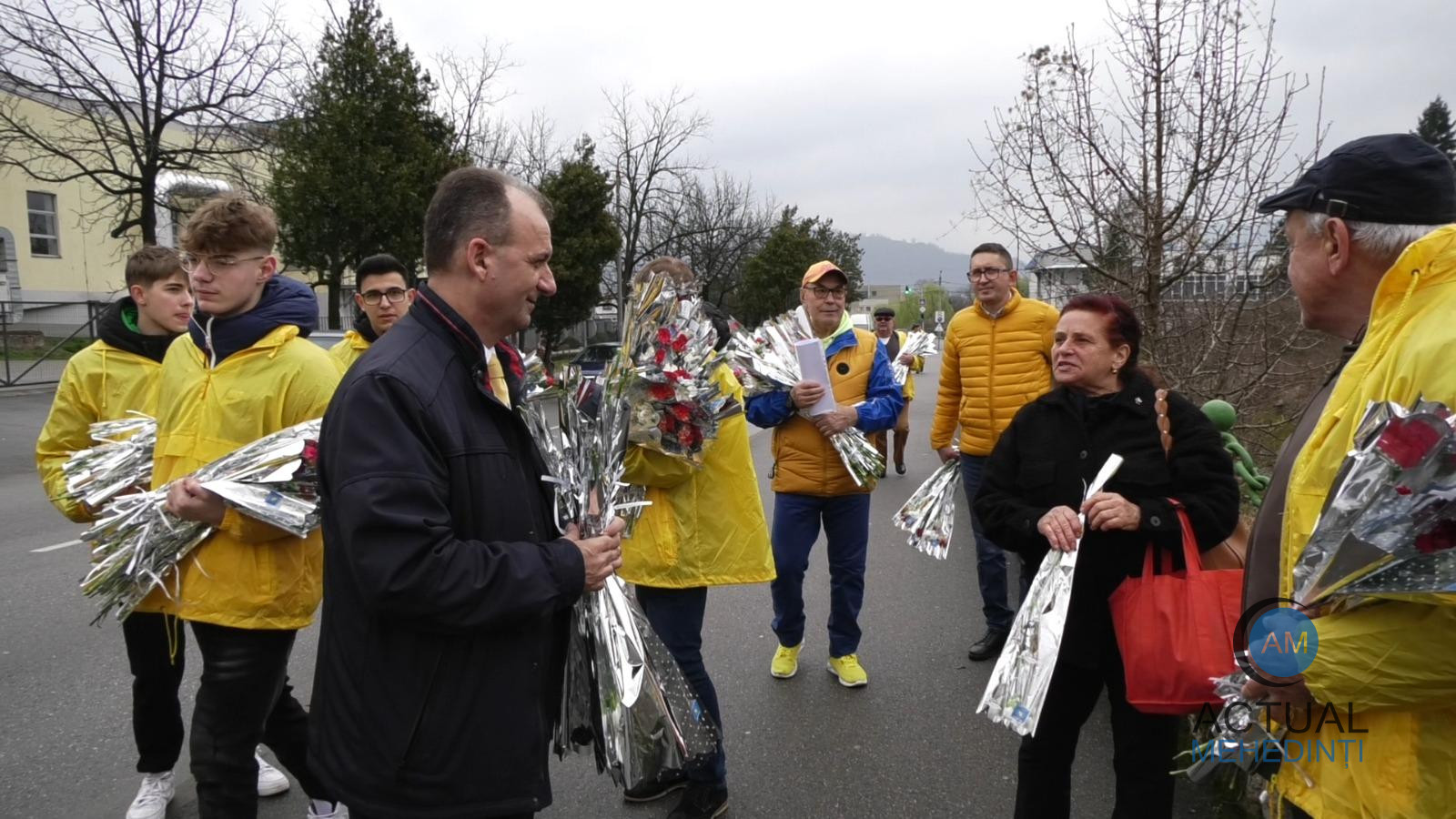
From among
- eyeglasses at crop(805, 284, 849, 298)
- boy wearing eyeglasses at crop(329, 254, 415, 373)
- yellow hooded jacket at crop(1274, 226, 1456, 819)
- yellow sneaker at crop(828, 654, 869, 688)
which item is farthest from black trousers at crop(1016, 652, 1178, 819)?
boy wearing eyeglasses at crop(329, 254, 415, 373)

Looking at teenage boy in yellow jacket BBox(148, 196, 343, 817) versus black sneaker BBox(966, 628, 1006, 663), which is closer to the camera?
teenage boy in yellow jacket BBox(148, 196, 343, 817)

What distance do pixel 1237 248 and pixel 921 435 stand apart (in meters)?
10.0

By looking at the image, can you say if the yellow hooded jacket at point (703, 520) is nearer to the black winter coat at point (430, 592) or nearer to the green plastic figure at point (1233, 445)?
the black winter coat at point (430, 592)

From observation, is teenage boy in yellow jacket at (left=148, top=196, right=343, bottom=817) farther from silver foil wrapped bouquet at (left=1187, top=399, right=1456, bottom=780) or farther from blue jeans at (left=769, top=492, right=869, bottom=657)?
silver foil wrapped bouquet at (left=1187, top=399, right=1456, bottom=780)

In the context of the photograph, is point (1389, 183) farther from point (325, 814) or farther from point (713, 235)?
point (713, 235)

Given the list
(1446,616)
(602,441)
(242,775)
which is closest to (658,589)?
(602,441)

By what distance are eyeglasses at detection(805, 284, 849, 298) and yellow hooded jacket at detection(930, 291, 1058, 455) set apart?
699 millimetres

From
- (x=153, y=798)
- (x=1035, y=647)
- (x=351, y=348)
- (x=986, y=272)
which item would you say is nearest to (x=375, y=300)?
(x=351, y=348)

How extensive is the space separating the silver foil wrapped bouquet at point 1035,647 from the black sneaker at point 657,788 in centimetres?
137

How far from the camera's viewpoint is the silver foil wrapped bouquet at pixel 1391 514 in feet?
4.59

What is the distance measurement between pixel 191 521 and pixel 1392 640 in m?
2.97

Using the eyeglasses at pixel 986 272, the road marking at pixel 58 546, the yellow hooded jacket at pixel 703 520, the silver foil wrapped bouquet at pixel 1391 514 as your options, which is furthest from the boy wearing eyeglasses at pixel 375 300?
the road marking at pixel 58 546

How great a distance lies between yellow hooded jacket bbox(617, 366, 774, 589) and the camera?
3.21m

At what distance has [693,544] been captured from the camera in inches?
129
